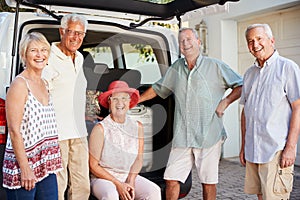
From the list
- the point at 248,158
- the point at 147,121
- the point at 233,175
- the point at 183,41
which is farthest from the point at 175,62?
the point at 233,175

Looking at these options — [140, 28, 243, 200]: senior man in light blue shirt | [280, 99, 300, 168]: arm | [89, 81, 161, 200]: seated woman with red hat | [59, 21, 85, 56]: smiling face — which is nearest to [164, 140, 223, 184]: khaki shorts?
[140, 28, 243, 200]: senior man in light blue shirt

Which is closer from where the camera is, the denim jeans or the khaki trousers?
the denim jeans

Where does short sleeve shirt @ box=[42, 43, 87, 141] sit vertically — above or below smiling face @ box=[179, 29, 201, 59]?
below

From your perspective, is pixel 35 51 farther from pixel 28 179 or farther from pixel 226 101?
pixel 226 101

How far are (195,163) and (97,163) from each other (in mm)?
811

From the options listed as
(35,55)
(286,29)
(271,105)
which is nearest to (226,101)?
(271,105)

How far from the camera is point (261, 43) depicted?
3088 mm

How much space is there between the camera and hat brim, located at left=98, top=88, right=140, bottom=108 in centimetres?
329

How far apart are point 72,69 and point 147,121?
0.91 metres

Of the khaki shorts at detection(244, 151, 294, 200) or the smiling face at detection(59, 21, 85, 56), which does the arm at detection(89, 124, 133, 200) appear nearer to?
the smiling face at detection(59, 21, 85, 56)

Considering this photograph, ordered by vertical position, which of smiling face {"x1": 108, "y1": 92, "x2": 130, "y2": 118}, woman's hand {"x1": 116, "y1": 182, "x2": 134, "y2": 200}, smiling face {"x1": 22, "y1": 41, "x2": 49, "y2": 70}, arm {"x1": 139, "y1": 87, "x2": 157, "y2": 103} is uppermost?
smiling face {"x1": 22, "y1": 41, "x2": 49, "y2": 70}

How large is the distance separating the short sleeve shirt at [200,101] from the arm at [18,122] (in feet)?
→ 4.43

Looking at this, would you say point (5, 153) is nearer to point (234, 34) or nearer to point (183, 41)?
point (183, 41)

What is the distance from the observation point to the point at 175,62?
11.9 feet
